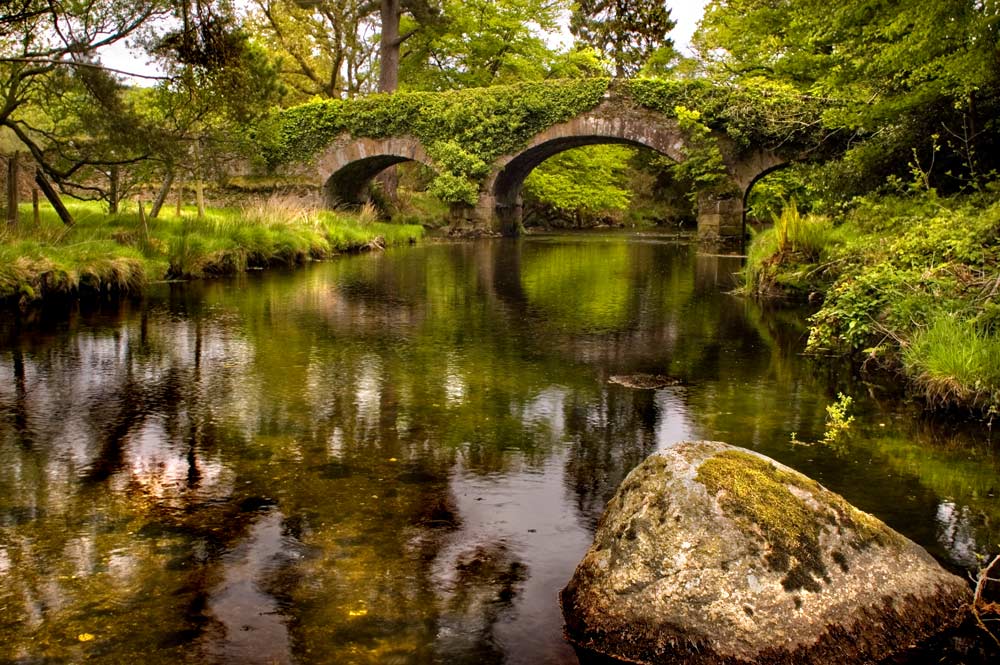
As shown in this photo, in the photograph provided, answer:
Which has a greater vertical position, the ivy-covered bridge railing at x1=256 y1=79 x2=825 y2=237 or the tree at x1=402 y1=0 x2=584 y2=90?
the tree at x1=402 y1=0 x2=584 y2=90

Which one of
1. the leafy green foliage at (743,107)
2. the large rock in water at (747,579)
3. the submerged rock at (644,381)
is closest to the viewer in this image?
the large rock in water at (747,579)

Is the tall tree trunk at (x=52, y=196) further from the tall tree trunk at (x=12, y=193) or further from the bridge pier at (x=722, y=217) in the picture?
the bridge pier at (x=722, y=217)

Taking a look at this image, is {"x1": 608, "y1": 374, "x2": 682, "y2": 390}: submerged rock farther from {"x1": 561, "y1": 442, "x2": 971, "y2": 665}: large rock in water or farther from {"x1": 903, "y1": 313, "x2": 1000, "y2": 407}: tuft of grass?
{"x1": 561, "y1": 442, "x2": 971, "y2": 665}: large rock in water

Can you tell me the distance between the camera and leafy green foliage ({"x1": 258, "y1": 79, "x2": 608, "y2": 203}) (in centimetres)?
2531

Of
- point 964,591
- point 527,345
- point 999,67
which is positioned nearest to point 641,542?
point 964,591

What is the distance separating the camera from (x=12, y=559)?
3.46 m

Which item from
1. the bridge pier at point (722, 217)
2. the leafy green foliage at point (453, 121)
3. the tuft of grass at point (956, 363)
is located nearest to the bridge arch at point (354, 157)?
the leafy green foliage at point (453, 121)

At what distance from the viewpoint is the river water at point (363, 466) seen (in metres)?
3.06

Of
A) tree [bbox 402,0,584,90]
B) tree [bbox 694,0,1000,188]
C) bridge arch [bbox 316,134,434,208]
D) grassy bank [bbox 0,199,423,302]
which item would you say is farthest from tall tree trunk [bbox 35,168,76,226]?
tree [bbox 402,0,584,90]

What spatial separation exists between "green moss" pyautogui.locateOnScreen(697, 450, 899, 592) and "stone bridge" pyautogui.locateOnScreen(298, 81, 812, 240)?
21.1 metres

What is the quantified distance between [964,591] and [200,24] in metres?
11.6

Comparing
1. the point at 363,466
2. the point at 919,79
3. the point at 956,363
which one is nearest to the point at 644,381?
the point at 956,363

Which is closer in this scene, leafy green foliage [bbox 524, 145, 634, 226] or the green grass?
the green grass

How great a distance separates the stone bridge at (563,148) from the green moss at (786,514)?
2106 cm
